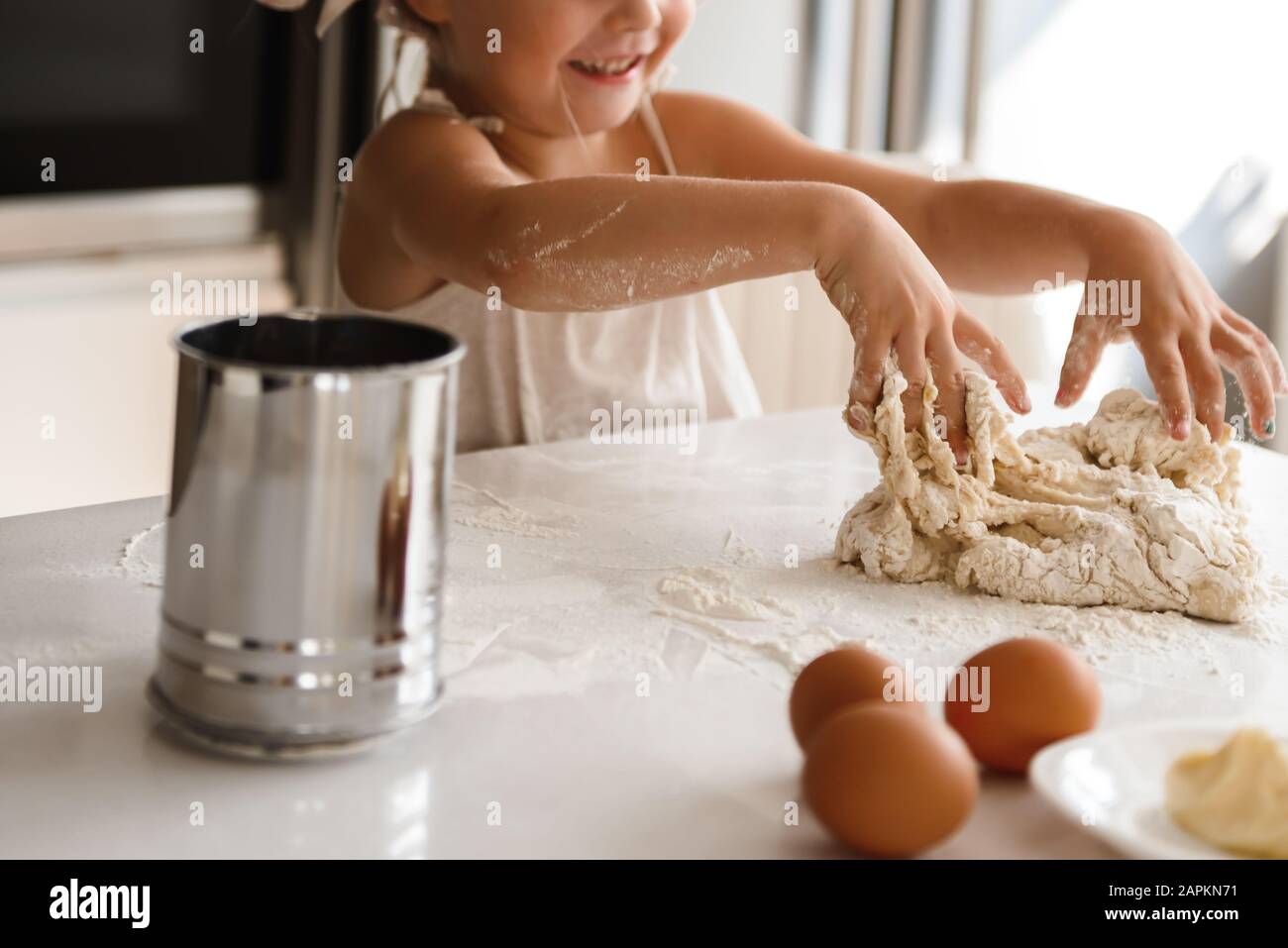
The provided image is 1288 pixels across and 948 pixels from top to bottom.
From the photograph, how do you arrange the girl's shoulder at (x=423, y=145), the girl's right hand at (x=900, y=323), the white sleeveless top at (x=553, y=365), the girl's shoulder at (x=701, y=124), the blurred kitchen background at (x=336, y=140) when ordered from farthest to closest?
1. the blurred kitchen background at (x=336, y=140)
2. the girl's shoulder at (x=701, y=124)
3. the white sleeveless top at (x=553, y=365)
4. the girl's shoulder at (x=423, y=145)
5. the girl's right hand at (x=900, y=323)

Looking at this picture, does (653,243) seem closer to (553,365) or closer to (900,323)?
(900,323)

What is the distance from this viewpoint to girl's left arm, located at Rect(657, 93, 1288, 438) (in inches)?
39.6

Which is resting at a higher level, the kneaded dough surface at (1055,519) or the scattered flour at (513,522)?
the kneaded dough surface at (1055,519)

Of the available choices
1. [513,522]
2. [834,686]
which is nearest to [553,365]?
[513,522]

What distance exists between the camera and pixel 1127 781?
0.61 metres

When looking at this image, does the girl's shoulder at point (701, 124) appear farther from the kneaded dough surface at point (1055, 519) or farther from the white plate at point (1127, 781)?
the white plate at point (1127, 781)

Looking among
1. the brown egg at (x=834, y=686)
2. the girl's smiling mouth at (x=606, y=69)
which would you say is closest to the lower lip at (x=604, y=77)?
the girl's smiling mouth at (x=606, y=69)

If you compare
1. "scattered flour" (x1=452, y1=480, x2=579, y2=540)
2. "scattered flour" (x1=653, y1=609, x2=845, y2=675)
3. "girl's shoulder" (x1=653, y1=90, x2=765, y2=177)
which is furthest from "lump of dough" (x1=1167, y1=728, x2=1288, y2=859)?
"girl's shoulder" (x1=653, y1=90, x2=765, y2=177)

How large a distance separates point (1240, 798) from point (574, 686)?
1.07 feet

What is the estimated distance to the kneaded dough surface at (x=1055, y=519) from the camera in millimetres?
886

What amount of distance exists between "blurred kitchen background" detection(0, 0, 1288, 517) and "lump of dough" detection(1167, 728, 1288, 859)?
1.42m

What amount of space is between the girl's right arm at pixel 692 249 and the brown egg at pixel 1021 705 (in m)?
0.28
